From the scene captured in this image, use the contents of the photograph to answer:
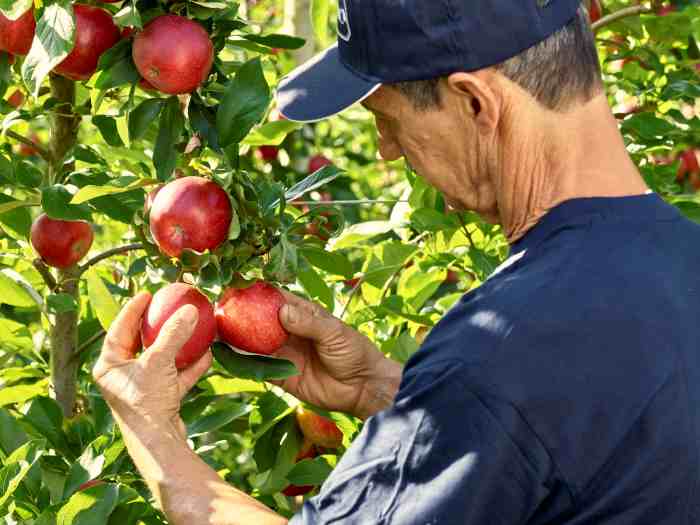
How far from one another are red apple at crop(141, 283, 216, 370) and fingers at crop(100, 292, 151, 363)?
1 centimetres

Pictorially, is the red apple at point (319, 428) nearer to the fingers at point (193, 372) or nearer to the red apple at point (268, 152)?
the fingers at point (193, 372)

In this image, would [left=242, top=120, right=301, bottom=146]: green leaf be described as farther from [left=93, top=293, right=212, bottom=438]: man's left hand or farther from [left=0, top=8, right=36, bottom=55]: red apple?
[left=93, top=293, right=212, bottom=438]: man's left hand

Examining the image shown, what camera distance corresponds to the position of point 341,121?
4.06 m

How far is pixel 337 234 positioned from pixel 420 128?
393mm

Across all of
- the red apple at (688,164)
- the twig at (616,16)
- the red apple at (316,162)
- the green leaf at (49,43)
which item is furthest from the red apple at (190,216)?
the red apple at (688,164)

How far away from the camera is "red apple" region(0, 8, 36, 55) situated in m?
1.77

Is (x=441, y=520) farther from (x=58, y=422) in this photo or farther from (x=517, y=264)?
(x=58, y=422)

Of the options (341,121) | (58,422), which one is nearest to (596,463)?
(58,422)

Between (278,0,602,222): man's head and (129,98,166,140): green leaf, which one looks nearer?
(278,0,602,222): man's head

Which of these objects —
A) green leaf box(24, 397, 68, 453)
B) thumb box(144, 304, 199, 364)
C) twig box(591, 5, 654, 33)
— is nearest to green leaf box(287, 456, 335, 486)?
green leaf box(24, 397, 68, 453)

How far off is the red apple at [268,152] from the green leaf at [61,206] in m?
1.50

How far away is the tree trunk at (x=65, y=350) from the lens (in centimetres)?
209

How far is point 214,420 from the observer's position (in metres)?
1.96

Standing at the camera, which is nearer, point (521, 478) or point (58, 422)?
point (521, 478)
